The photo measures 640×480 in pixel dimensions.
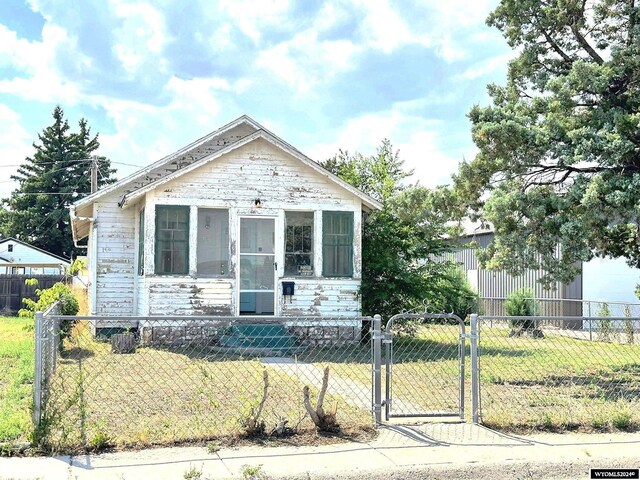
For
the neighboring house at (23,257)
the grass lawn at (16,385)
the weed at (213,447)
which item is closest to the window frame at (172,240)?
the grass lawn at (16,385)

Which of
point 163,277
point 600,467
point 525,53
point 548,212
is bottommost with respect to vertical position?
point 600,467

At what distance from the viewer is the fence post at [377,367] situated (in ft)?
23.0

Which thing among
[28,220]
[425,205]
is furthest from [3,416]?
[28,220]

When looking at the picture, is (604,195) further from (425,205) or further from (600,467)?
(600,467)

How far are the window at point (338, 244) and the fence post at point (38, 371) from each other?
377 inches

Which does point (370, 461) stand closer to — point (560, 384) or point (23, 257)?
point (560, 384)

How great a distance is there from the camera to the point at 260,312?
15.5m

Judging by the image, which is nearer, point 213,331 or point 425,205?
point 425,205

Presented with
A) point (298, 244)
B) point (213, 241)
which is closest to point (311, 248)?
point (298, 244)

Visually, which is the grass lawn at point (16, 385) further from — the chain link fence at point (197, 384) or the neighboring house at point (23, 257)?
the neighboring house at point (23, 257)

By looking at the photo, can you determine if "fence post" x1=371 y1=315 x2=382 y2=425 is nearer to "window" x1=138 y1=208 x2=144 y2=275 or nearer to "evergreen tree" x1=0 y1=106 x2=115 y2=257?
"window" x1=138 y1=208 x2=144 y2=275

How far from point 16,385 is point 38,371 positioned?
4.26 metres

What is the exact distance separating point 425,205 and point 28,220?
46313mm

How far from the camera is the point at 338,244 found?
15.4 metres
